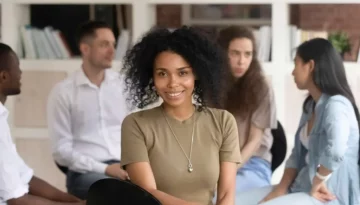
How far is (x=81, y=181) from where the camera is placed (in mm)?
3752

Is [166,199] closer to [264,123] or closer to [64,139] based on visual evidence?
[264,123]

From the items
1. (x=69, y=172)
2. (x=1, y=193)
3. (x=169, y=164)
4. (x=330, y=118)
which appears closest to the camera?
(x=169, y=164)

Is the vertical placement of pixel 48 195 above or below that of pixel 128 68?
below

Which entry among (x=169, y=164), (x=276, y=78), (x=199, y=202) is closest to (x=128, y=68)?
(x=169, y=164)

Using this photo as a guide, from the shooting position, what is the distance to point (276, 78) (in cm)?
474

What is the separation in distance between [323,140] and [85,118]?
1.47 meters

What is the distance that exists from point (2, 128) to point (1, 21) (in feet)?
8.17

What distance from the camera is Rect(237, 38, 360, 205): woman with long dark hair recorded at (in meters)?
2.99

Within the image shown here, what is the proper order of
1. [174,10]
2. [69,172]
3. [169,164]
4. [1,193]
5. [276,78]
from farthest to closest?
[174,10]
[276,78]
[69,172]
[1,193]
[169,164]

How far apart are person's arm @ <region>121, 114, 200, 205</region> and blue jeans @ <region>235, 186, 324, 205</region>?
2.59 ft

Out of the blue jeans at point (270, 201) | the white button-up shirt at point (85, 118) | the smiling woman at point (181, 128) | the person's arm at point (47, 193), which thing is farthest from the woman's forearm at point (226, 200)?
the white button-up shirt at point (85, 118)

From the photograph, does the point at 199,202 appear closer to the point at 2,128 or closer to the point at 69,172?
the point at 2,128

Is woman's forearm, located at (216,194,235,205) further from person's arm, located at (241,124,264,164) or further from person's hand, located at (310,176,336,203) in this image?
person's arm, located at (241,124,264,164)

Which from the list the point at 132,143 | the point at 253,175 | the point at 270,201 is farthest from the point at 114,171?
the point at 132,143
